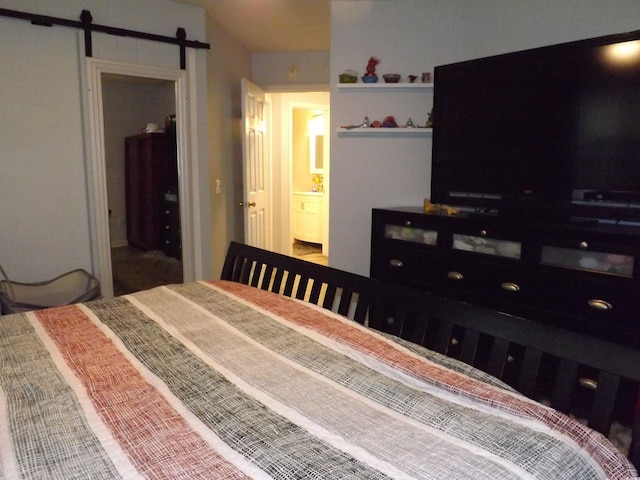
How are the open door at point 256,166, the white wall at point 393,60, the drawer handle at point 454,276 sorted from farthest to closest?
the open door at point 256,166, the white wall at point 393,60, the drawer handle at point 454,276

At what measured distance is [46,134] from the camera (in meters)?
3.08

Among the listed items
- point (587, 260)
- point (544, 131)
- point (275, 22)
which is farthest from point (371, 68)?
point (587, 260)

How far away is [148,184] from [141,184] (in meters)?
0.06

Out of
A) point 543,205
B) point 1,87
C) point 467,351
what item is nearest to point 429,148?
point 543,205

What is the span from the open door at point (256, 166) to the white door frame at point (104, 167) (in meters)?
0.53

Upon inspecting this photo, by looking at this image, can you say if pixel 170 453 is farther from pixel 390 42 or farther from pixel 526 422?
pixel 390 42

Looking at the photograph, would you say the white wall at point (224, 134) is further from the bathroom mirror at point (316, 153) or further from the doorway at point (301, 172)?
the bathroom mirror at point (316, 153)

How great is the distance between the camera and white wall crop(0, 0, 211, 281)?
2.95 metres

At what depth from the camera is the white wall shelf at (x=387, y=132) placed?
3.12 meters

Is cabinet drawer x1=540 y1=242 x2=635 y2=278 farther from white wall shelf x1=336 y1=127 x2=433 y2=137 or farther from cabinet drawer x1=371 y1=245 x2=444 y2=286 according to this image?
white wall shelf x1=336 y1=127 x2=433 y2=137

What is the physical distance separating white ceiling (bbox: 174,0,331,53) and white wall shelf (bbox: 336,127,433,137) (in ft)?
3.20

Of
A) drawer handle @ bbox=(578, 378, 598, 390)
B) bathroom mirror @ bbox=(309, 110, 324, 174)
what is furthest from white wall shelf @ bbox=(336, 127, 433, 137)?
bathroom mirror @ bbox=(309, 110, 324, 174)

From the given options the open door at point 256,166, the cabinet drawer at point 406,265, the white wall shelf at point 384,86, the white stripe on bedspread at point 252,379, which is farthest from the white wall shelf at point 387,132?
the white stripe on bedspread at point 252,379

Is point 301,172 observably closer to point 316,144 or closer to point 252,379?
point 316,144
